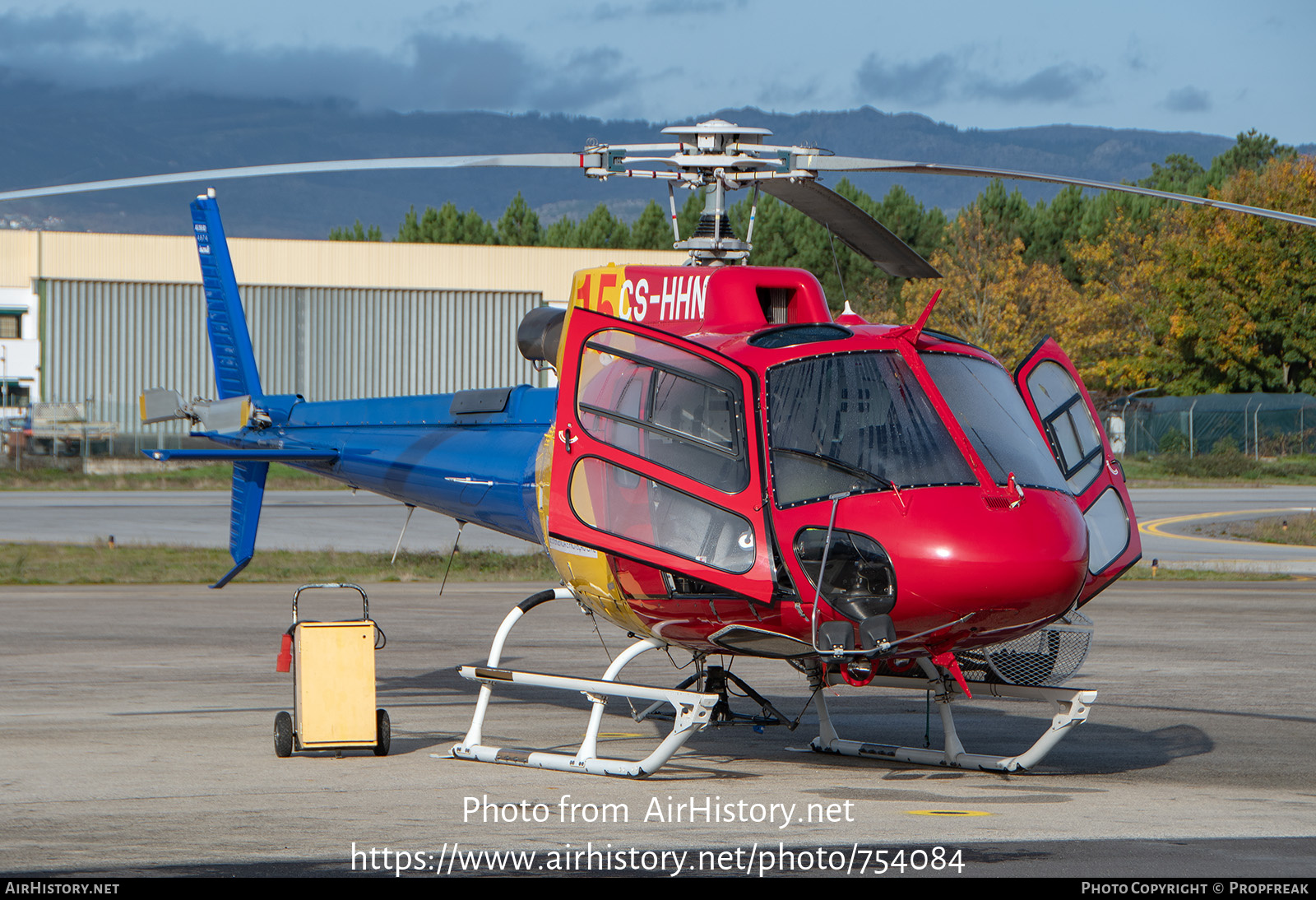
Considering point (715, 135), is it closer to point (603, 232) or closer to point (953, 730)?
point (953, 730)

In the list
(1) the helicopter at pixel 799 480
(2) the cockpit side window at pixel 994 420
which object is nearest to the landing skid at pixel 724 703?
→ (1) the helicopter at pixel 799 480

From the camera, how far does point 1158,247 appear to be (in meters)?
59.9

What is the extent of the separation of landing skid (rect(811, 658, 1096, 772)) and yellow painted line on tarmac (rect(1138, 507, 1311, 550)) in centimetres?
1737

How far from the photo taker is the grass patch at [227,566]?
21562mm

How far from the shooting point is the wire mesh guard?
883 cm

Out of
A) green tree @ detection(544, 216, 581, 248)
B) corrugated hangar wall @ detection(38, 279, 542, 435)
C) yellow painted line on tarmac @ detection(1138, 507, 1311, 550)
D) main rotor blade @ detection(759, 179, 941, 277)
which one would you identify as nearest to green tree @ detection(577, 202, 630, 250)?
green tree @ detection(544, 216, 581, 248)

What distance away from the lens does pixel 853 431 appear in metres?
7.46

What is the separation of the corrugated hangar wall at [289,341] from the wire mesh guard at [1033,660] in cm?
4838

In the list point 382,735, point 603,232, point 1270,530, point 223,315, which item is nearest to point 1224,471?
point 1270,530

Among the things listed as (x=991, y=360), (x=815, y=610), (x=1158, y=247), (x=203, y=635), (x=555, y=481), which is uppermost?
(x=1158, y=247)
